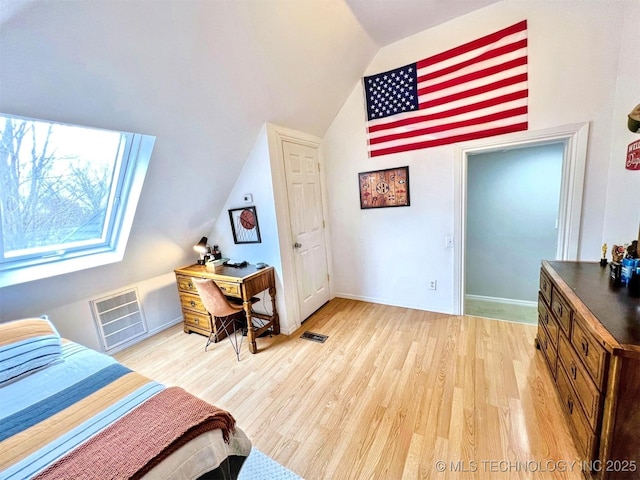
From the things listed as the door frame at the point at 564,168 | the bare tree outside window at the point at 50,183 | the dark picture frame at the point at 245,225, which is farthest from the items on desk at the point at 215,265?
the door frame at the point at 564,168

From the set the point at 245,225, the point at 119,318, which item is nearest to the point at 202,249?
the point at 245,225

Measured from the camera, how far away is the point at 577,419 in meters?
1.41

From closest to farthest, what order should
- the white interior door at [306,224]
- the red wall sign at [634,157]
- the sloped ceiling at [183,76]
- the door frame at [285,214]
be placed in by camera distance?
the sloped ceiling at [183,76] → the red wall sign at [634,157] → the door frame at [285,214] → the white interior door at [306,224]

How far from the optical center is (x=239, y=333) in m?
3.04

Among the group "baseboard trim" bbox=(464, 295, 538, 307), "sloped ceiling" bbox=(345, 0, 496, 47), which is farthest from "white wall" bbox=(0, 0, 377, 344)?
"baseboard trim" bbox=(464, 295, 538, 307)

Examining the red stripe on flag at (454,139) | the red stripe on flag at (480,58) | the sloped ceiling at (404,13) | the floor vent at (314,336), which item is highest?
the sloped ceiling at (404,13)

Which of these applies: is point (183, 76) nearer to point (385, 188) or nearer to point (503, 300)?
point (385, 188)

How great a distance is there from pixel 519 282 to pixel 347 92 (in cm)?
361

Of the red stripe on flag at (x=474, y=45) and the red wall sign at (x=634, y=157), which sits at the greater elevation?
the red stripe on flag at (x=474, y=45)

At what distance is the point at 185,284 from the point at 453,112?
3.51 metres

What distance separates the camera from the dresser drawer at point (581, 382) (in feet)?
3.97

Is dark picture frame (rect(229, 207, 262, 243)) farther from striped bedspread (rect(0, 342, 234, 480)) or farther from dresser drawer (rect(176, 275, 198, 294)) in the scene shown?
striped bedspread (rect(0, 342, 234, 480))

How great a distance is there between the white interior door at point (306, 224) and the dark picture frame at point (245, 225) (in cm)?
40

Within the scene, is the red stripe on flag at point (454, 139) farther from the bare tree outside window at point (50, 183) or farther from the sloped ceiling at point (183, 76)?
the bare tree outside window at point (50, 183)
